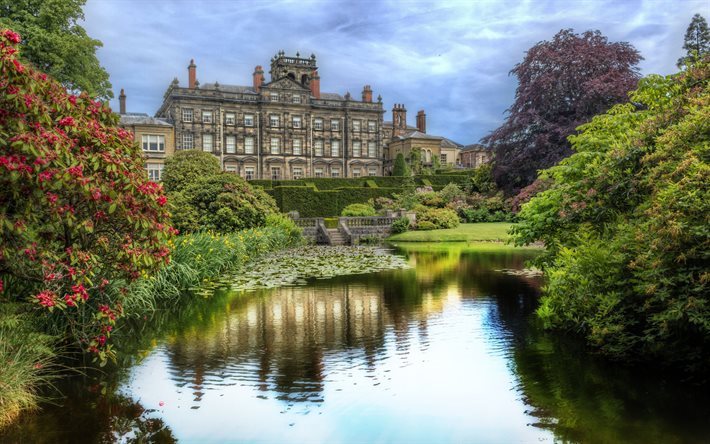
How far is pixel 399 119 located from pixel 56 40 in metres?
53.1

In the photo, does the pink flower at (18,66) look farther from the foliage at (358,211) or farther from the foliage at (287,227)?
the foliage at (358,211)

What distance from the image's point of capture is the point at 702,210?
18.7ft

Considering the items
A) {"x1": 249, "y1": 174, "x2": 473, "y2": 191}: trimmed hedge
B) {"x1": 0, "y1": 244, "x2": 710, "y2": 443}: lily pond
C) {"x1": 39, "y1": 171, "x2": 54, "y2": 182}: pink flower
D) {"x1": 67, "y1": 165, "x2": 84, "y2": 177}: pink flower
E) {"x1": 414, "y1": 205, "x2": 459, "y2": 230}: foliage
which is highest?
{"x1": 249, "y1": 174, "x2": 473, "y2": 191}: trimmed hedge

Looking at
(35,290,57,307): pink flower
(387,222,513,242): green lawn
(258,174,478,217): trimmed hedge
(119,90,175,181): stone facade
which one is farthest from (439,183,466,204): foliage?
(35,290,57,307): pink flower

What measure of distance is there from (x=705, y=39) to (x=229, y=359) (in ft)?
166

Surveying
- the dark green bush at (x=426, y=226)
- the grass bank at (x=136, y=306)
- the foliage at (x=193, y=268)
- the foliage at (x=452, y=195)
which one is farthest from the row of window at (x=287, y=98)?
the foliage at (x=193, y=268)

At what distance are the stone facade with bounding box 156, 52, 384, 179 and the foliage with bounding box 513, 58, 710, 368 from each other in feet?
180

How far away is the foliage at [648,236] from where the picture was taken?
19.2ft

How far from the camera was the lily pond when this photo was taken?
16.7 feet

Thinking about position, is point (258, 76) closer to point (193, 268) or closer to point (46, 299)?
point (193, 268)

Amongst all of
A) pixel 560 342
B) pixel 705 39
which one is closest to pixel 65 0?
pixel 560 342

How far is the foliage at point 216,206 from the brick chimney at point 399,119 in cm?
5252

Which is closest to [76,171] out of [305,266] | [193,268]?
[193,268]

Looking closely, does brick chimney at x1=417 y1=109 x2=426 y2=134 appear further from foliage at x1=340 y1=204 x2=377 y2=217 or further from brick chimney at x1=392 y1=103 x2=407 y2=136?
foliage at x1=340 y1=204 x2=377 y2=217
